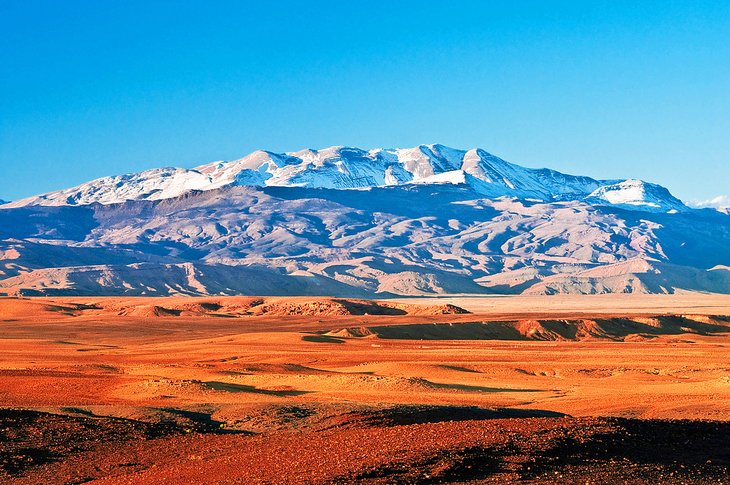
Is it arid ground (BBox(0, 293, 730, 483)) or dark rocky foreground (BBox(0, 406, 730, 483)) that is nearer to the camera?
dark rocky foreground (BBox(0, 406, 730, 483))

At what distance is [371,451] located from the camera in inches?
797

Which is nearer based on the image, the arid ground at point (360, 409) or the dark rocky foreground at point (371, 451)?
the dark rocky foreground at point (371, 451)

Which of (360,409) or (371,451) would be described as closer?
(371,451)

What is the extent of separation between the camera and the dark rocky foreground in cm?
1867

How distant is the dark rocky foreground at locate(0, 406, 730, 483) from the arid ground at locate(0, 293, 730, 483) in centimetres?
7

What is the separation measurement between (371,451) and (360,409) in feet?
27.8

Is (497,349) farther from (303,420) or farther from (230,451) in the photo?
(230,451)

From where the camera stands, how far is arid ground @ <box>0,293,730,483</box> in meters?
19.5

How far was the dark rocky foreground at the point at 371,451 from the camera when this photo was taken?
18.7 metres

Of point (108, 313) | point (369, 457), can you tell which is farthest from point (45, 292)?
point (369, 457)

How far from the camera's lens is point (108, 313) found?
114688 millimetres

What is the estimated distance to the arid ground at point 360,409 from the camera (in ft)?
64.1

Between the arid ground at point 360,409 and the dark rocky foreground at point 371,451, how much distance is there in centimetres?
7

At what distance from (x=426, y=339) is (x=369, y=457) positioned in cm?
6428
